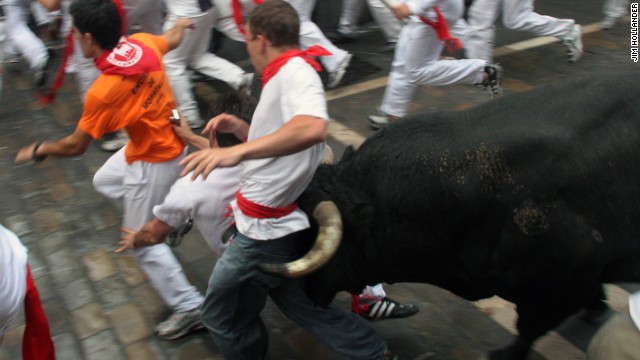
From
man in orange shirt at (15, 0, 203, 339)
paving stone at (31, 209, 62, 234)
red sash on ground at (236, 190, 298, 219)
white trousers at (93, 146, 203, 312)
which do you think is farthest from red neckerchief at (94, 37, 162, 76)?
paving stone at (31, 209, 62, 234)

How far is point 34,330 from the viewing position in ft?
10.4

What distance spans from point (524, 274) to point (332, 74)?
12.2 feet

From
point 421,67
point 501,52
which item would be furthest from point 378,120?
point 501,52

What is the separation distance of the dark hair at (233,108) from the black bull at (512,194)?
1.68 feet

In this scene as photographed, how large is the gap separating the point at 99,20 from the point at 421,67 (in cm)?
282

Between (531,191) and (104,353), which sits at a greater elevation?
(531,191)

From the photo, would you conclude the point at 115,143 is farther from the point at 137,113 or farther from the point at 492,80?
the point at 492,80

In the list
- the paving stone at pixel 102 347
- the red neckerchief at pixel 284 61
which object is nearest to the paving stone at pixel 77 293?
the paving stone at pixel 102 347

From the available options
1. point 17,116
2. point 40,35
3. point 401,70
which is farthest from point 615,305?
point 40,35

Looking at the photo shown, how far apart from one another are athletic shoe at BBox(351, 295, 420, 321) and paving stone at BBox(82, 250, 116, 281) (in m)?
1.72

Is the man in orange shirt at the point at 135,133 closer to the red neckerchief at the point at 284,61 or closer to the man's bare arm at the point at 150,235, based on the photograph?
the man's bare arm at the point at 150,235

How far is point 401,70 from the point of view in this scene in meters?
5.64

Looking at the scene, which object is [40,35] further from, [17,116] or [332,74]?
[332,74]

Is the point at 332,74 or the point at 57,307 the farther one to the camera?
the point at 332,74
